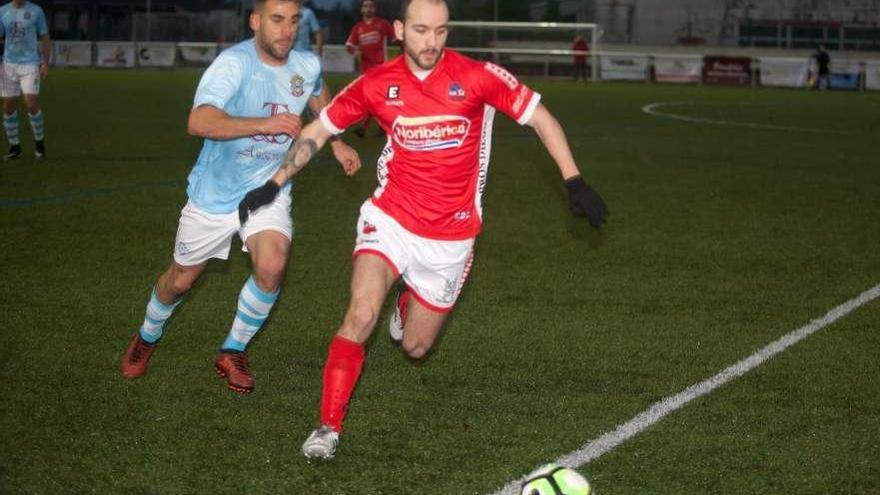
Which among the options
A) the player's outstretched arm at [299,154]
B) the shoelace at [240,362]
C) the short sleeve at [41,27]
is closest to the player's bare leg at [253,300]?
the shoelace at [240,362]

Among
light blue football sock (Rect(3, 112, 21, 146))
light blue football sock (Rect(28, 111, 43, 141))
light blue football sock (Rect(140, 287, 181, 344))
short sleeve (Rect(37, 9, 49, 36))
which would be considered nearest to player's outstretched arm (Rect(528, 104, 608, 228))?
light blue football sock (Rect(140, 287, 181, 344))

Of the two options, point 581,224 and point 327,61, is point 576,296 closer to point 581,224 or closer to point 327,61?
point 581,224

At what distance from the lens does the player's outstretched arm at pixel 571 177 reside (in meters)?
5.23

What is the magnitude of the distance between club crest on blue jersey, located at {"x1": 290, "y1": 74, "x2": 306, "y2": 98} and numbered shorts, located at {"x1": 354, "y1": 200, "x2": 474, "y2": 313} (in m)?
0.75

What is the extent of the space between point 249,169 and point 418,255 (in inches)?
40.7

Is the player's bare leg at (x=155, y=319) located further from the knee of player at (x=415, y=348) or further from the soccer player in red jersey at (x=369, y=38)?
the soccer player in red jersey at (x=369, y=38)

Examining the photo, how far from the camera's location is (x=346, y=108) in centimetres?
569

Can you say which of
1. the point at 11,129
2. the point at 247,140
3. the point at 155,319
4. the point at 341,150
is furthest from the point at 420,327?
the point at 11,129

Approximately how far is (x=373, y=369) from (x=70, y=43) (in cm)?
4562

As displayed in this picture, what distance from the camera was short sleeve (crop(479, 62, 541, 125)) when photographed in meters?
5.56

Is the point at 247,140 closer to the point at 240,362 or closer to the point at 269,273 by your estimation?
the point at 269,273

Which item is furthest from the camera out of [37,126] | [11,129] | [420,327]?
[11,129]

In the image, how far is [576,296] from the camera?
8.77 meters

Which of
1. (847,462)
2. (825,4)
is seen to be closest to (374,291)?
(847,462)
